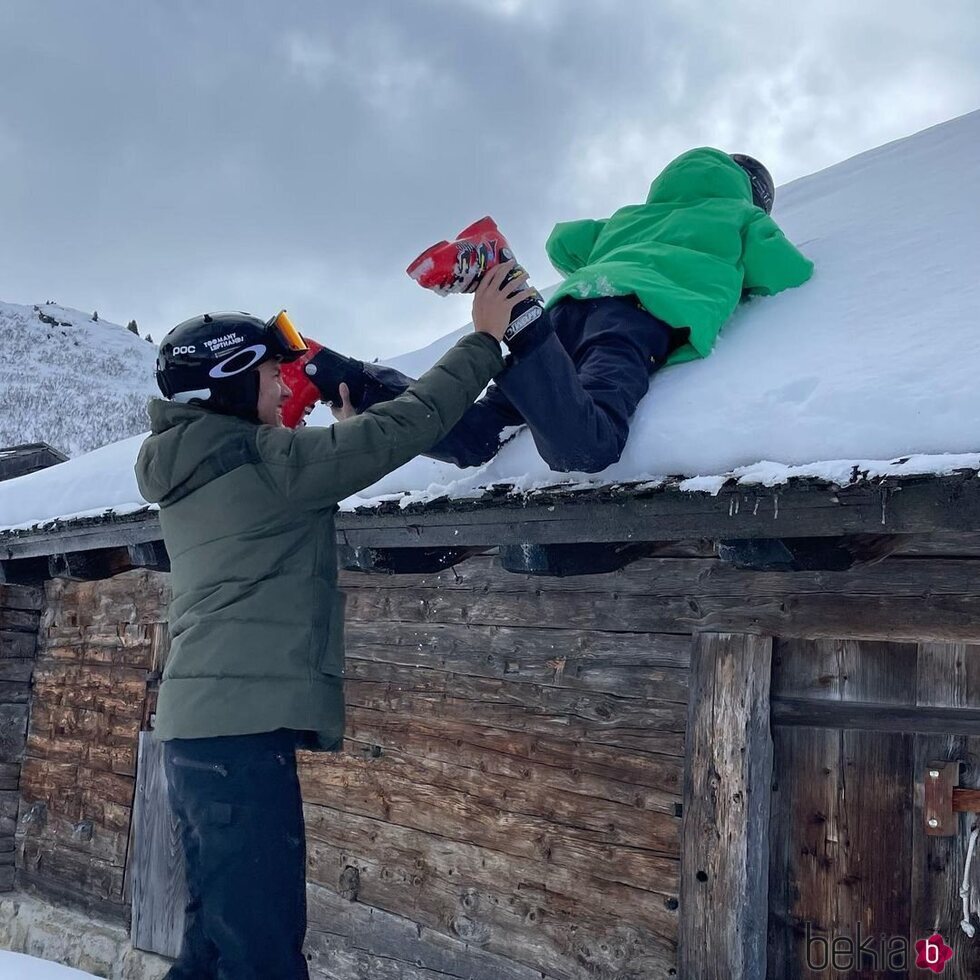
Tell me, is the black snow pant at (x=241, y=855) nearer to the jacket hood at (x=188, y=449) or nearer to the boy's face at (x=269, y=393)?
the jacket hood at (x=188, y=449)

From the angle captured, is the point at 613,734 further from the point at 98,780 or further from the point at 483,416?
the point at 98,780

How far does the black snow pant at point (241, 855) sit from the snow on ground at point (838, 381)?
118cm

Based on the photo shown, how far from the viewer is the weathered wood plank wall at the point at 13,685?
680 centimetres

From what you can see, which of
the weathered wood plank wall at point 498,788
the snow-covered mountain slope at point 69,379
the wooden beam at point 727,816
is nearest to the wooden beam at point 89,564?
the weathered wood plank wall at point 498,788

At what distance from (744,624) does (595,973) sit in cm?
136

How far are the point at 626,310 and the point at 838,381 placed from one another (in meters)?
0.81

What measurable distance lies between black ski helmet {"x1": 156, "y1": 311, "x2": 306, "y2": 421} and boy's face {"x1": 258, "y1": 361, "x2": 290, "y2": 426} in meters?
0.02

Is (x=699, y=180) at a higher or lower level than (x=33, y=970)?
higher

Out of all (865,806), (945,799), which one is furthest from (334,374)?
(945,799)

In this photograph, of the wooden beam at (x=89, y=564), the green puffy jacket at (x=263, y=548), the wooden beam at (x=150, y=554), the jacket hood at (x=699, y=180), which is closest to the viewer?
the green puffy jacket at (x=263, y=548)

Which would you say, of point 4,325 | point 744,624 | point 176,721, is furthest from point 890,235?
point 4,325

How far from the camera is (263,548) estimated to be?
7.13 ft

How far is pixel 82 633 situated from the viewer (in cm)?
656

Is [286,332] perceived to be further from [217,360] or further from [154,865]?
[154,865]
